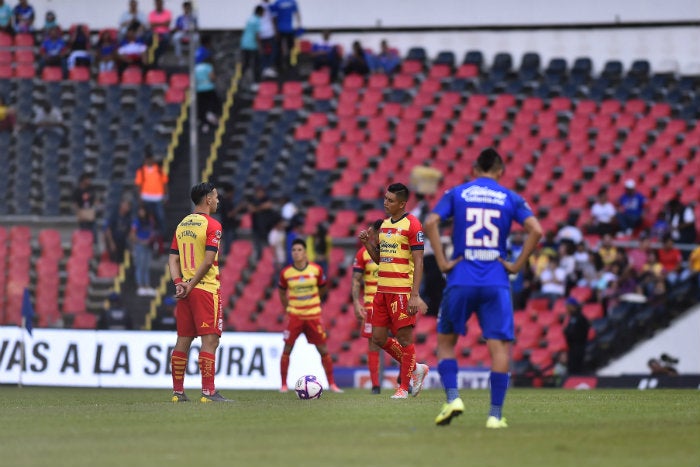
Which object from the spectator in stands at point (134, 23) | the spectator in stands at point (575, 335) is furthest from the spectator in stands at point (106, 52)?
the spectator in stands at point (575, 335)

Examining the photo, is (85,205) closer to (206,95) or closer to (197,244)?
(206,95)

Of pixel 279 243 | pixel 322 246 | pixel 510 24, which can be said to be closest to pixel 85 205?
pixel 279 243

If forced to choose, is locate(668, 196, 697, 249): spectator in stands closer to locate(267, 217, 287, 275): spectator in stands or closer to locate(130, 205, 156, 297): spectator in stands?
locate(267, 217, 287, 275): spectator in stands

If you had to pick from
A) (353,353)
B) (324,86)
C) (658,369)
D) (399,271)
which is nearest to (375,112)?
(324,86)

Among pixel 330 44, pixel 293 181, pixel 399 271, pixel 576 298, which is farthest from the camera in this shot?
pixel 330 44

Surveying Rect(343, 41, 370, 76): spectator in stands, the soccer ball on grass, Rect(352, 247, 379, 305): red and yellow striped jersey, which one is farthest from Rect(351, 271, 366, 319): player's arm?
Rect(343, 41, 370, 76): spectator in stands

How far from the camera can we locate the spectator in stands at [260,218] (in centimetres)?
3338

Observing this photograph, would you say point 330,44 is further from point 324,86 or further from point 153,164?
point 153,164

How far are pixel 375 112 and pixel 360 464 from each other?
1064 inches

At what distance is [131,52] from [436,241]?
2759cm

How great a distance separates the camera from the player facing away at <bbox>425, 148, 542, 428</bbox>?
40.9 ft

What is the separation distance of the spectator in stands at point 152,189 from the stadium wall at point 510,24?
30.8 ft

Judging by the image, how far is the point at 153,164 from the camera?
3325 centimetres

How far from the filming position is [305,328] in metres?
21.9
